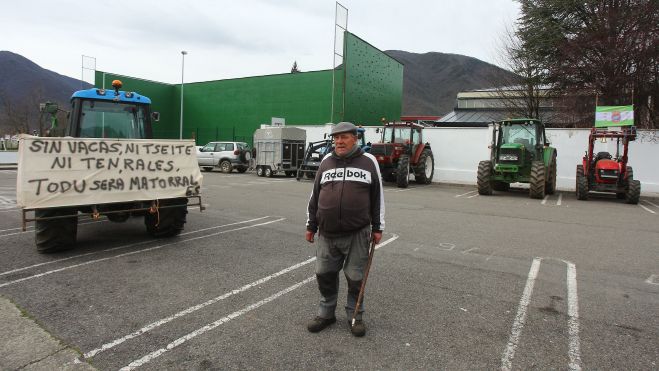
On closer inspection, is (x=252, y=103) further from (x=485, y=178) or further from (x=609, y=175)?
(x=609, y=175)

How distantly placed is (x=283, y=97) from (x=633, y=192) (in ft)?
77.7

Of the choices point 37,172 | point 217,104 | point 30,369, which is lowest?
point 30,369

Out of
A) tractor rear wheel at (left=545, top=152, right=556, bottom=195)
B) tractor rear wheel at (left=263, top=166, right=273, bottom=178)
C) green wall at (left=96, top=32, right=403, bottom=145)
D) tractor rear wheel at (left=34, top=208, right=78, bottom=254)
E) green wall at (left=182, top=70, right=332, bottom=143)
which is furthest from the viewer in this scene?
green wall at (left=182, top=70, right=332, bottom=143)

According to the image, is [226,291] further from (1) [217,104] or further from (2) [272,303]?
(1) [217,104]

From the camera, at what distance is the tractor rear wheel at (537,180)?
1338cm

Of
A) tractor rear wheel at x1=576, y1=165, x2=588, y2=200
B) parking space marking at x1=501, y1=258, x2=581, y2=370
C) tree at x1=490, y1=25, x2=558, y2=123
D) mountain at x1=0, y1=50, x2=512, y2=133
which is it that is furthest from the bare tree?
mountain at x1=0, y1=50, x2=512, y2=133

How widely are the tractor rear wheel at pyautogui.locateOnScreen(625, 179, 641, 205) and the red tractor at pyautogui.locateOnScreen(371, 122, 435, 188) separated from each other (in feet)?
23.8

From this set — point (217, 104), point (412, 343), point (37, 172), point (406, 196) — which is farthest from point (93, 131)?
point (217, 104)

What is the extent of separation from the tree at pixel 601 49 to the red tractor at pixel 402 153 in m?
8.38

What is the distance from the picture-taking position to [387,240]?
6.93m

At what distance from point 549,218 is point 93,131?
31.9 ft

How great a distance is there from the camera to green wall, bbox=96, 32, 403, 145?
26.6 meters

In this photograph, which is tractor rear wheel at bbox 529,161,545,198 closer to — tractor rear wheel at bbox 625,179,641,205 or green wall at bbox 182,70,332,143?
tractor rear wheel at bbox 625,179,641,205

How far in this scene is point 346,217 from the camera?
346 cm
